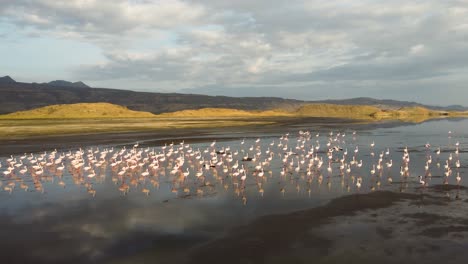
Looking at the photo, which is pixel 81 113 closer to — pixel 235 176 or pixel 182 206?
pixel 235 176

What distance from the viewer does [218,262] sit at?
1248cm

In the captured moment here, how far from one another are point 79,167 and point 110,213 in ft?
45.7

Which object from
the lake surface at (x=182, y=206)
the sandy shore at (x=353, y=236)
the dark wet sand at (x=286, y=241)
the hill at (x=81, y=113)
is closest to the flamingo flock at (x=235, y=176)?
the lake surface at (x=182, y=206)

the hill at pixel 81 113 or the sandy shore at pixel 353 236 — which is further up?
the hill at pixel 81 113

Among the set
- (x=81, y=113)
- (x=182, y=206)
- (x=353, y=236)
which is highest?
(x=81, y=113)

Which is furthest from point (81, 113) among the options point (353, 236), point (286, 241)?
point (353, 236)

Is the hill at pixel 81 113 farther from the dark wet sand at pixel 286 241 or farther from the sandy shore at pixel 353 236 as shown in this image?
the sandy shore at pixel 353 236

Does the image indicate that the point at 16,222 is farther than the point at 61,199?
No

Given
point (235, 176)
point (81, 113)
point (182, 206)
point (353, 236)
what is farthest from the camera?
point (81, 113)

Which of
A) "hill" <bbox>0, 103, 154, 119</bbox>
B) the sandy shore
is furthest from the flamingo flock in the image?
"hill" <bbox>0, 103, 154, 119</bbox>

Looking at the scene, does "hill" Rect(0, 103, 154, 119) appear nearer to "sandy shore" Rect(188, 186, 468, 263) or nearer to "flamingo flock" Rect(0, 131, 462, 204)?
"flamingo flock" Rect(0, 131, 462, 204)

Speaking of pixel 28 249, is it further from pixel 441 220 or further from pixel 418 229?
pixel 441 220

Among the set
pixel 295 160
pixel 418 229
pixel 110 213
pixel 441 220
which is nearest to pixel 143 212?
pixel 110 213

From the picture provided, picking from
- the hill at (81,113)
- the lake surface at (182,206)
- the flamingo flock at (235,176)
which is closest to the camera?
the lake surface at (182,206)
